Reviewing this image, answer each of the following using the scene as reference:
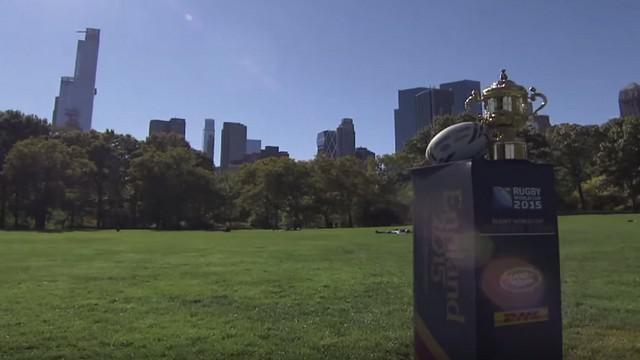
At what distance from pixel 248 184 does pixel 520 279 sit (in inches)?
3087

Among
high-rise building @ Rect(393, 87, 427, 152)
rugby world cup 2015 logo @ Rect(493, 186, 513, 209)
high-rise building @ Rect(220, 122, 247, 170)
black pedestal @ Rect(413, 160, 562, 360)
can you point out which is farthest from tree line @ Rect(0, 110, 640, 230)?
high-rise building @ Rect(220, 122, 247, 170)

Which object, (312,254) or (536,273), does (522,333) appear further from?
(312,254)

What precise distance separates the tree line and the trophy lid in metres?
65.5

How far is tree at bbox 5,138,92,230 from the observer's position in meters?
65.2

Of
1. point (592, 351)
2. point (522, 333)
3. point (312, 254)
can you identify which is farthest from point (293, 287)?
point (312, 254)

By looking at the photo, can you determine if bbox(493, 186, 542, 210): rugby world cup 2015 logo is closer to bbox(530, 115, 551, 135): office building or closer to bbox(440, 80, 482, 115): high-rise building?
bbox(530, 115, 551, 135): office building

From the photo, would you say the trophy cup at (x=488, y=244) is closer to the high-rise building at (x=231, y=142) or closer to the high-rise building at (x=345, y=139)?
the high-rise building at (x=345, y=139)

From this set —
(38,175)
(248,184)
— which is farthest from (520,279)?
(248,184)

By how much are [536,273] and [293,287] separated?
8.23 metres

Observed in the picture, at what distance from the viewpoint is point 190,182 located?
75.5m

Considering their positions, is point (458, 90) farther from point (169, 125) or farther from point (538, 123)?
point (169, 125)

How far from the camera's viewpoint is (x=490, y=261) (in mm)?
4137

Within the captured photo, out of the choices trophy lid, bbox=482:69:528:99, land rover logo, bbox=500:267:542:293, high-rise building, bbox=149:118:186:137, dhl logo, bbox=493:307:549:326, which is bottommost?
dhl logo, bbox=493:307:549:326

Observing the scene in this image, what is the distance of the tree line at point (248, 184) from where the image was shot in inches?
2638
